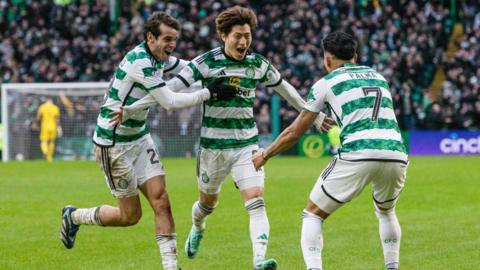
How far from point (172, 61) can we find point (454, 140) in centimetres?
2303

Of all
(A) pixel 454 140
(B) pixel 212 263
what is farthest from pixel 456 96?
(B) pixel 212 263

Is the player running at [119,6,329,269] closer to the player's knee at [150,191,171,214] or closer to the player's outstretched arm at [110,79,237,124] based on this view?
the player's outstretched arm at [110,79,237,124]

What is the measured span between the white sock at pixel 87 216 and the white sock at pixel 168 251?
4.11 feet

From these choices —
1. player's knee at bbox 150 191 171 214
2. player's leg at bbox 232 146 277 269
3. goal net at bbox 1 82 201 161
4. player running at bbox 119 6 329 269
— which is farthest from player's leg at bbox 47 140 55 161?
player's knee at bbox 150 191 171 214

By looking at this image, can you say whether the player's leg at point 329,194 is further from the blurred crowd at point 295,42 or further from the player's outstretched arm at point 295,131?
the blurred crowd at point 295,42

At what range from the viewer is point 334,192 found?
7844mm

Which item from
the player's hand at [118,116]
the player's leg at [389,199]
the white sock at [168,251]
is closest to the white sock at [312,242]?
the player's leg at [389,199]

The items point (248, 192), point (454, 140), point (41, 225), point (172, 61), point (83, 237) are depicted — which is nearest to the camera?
point (248, 192)

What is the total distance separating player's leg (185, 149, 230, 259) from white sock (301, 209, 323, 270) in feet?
6.01

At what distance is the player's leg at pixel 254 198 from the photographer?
8.91 metres

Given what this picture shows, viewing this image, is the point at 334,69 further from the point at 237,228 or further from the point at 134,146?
the point at 237,228

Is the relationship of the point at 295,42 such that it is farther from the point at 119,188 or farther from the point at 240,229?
the point at 119,188

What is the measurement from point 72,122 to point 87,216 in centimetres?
2043

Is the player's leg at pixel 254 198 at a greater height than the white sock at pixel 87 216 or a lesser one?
greater
